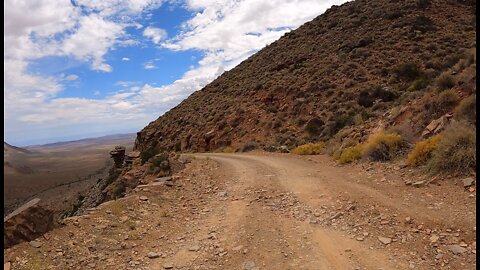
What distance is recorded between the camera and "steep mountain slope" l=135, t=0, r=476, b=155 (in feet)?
91.0

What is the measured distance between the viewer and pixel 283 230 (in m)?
7.51

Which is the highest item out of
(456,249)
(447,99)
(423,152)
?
(447,99)

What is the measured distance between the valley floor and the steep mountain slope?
11089 millimetres

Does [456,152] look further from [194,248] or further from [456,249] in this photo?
[194,248]

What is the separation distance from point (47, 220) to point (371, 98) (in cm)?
2383

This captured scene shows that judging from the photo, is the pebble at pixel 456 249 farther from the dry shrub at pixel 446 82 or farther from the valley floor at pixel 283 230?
the dry shrub at pixel 446 82

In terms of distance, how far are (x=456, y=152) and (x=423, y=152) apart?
144 cm

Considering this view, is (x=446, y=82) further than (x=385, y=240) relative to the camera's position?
Yes

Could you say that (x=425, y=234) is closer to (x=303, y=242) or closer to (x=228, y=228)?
(x=303, y=242)

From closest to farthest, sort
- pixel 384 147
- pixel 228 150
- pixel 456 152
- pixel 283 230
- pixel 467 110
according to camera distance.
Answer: pixel 283 230, pixel 456 152, pixel 467 110, pixel 384 147, pixel 228 150

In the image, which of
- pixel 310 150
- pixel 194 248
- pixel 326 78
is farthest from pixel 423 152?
pixel 326 78

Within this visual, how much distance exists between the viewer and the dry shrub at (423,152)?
33.2ft

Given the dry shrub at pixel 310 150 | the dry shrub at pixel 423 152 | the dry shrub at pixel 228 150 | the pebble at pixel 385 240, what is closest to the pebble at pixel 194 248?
the pebble at pixel 385 240

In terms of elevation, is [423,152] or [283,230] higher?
[423,152]
